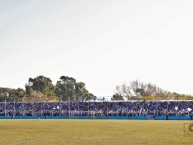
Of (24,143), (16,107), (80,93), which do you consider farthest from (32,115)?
(80,93)

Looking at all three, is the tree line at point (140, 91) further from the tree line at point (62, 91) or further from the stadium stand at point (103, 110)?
the stadium stand at point (103, 110)

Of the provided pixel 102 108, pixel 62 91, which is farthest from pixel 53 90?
pixel 102 108

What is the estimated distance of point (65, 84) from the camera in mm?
163000

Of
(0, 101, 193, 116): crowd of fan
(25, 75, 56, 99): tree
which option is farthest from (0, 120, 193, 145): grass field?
(25, 75, 56, 99): tree

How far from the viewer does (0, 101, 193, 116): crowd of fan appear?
Answer: 7456cm

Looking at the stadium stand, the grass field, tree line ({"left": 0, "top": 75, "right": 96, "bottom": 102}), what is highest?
tree line ({"left": 0, "top": 75, "right": 96, "bottom": 102})

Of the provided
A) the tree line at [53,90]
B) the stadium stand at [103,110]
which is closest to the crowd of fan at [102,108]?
the stadium stand at [103,110]

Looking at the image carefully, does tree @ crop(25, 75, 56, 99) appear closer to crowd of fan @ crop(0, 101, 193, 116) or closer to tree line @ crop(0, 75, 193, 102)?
tree line @ crop(0, 75, 193, 102)

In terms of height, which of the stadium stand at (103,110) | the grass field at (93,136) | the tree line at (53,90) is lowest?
the grass field at (93,136)

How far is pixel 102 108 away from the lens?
265 feet

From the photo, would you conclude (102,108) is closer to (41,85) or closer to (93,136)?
(93,136)

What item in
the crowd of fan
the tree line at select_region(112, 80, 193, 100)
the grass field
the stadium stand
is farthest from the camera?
the tree line at select_region(112, 80, 193, 100)

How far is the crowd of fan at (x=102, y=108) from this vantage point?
245 ft

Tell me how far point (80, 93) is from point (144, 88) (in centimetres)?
3634
